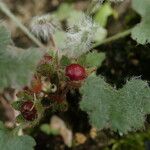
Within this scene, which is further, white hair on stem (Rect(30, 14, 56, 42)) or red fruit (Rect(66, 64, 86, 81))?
white hair on stem (Rect(30, 14, 56, 42))

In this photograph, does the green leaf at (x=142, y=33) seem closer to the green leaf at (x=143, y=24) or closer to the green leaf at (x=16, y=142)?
the green leaf at (x=143, y=24)

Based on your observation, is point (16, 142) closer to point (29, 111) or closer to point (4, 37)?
point (29, 111)

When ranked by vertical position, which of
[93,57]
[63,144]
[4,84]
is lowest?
[63,144]

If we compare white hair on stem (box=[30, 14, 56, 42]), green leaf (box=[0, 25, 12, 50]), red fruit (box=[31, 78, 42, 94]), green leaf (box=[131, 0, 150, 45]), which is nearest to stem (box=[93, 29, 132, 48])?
white hair on stem (box=[30, 14, 56, 42])

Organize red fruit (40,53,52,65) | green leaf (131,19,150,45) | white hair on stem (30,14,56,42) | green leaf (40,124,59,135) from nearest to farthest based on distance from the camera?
1. red fruit (40,53,52,65)
2. green leaf (131,19,150,45)
3. white hair on stem (30,14,56,42)
4. green leaf (40,124,59,135)

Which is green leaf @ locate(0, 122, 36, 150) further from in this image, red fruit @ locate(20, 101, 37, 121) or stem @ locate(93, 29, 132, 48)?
stem @ locate(93, 29, 132, 48)

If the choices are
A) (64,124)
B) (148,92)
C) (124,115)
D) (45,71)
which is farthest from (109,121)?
(64,124)

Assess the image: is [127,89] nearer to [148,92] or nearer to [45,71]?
[148,92]
